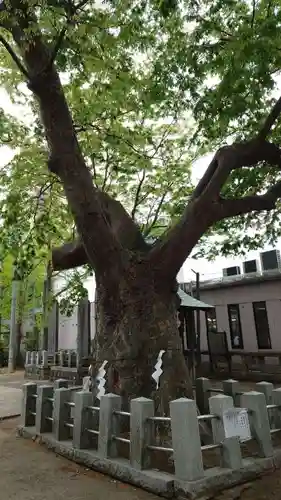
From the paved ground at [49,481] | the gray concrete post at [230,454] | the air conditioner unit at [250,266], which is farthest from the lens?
the air conditioner unit at [250,266]

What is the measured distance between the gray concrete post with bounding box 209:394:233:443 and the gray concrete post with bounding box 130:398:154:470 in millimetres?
815

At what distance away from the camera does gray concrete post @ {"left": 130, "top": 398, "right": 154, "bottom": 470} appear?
4844 millimetres

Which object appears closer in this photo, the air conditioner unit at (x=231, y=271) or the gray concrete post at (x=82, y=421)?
the gray concrete post at (x=82, y=421)

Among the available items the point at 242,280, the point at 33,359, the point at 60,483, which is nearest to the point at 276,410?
the point at 60,483

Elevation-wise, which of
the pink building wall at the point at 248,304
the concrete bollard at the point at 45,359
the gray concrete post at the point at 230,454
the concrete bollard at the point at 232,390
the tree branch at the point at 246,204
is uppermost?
the tree branch at the point at 246,204

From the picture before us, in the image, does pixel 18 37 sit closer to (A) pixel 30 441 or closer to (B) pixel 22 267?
(B) pixel 22 267

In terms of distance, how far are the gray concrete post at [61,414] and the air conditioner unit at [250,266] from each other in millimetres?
13823

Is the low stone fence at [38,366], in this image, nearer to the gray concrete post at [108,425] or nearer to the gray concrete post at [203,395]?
the gray concrete post at [203,395]

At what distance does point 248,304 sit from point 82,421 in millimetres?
12310

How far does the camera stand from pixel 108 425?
5.39 m

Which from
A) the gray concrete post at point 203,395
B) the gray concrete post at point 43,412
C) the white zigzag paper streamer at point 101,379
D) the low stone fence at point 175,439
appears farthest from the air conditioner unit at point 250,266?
the gray concrete post at point 43,412

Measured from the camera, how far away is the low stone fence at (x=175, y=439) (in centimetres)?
441

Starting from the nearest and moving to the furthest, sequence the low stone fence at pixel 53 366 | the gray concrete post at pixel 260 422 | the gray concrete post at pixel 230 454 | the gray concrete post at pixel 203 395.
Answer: the gray concrete post at pixel 230 454
the gray concrete post at pixel 260 422
the gray concrete post at pixel 203 395
the low stone fence at pixel 53 366

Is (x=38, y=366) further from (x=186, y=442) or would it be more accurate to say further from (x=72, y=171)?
(x=186, y=442)
